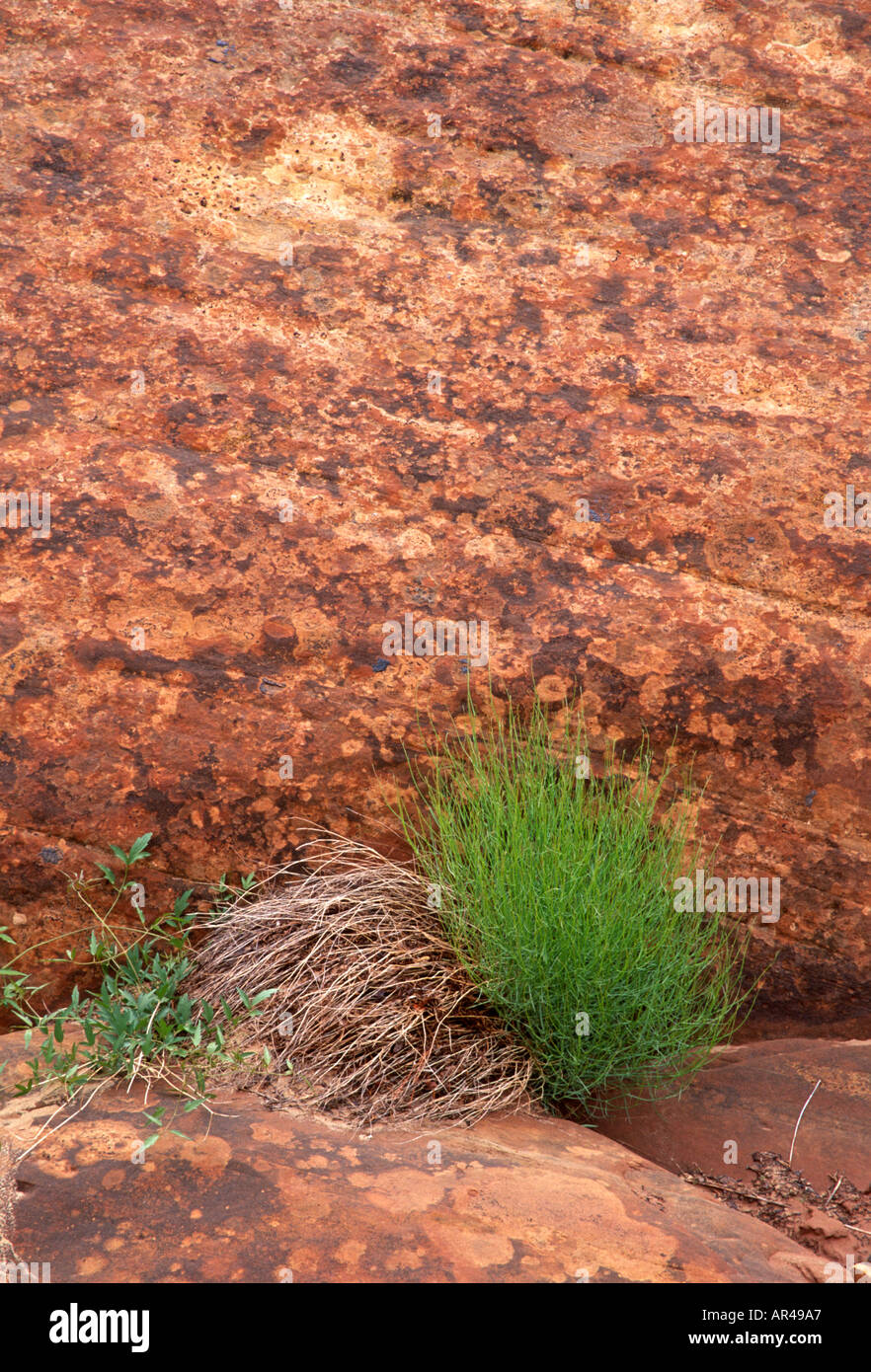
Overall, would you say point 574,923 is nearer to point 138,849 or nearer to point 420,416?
point 138,849

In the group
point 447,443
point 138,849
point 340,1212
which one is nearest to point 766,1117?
point 340,1212

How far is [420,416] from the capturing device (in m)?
3.52

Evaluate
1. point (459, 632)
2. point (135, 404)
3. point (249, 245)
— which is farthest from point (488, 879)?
point (249, 245)

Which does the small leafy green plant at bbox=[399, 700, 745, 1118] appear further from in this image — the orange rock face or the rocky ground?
the orange rock face

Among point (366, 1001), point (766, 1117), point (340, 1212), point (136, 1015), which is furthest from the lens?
point (766, 1117)

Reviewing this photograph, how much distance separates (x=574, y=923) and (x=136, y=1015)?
1.13m

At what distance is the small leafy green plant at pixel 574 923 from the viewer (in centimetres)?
270

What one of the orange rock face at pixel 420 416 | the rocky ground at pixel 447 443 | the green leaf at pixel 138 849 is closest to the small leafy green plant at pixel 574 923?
the rocky ground at pixel 447 443

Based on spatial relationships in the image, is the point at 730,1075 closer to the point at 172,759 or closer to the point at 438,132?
the point at 172,759

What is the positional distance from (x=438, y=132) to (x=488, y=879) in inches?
113

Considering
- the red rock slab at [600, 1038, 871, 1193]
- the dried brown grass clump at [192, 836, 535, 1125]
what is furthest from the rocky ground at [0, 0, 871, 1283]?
the dried brown grass clump at [192, 836, 535, 1125]

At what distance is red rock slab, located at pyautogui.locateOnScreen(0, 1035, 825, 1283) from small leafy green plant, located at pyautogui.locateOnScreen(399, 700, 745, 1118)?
0.39 meters

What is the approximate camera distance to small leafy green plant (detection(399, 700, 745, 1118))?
2699mm

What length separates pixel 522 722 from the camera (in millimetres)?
3277
